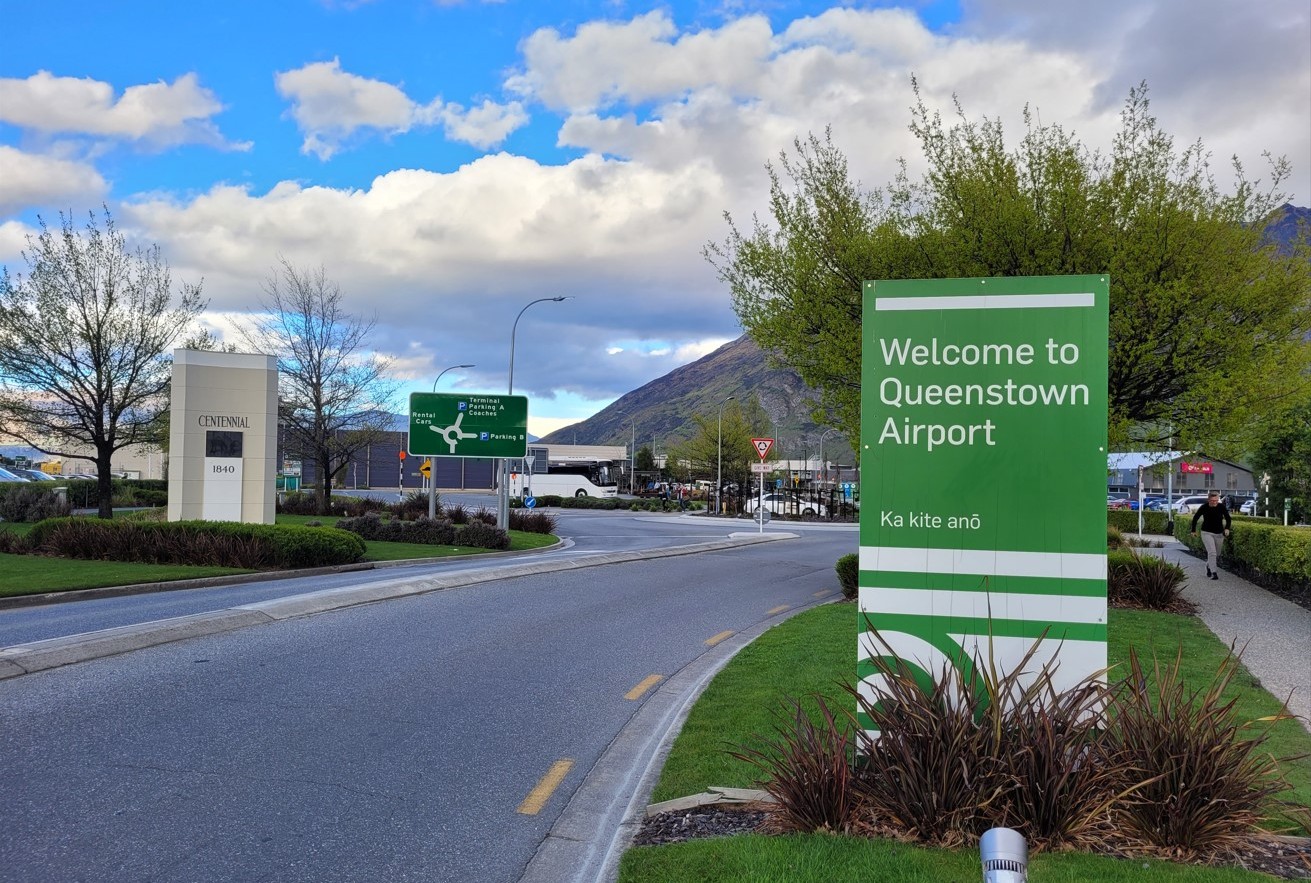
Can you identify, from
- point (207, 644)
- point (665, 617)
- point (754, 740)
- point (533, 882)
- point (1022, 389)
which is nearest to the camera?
point (533, 882)

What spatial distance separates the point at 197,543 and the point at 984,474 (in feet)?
62.6

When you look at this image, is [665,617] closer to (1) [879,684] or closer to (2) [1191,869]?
(1) [879,684]

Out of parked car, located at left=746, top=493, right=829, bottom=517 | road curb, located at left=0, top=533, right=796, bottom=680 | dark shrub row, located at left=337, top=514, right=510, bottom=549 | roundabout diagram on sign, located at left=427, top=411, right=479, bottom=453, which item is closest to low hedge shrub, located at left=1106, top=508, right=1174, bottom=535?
parked car, located at left=746, top=493, right=829, bottom=517

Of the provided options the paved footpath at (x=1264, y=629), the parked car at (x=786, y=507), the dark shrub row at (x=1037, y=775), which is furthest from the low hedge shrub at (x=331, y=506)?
the dark shrub row at (x=1037, y=775)

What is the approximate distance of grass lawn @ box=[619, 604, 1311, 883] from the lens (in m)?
4.17

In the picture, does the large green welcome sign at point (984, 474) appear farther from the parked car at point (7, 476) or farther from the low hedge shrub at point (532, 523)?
the parked car at point (7, 476)

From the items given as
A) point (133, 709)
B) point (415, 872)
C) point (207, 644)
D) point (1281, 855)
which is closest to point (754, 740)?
point (415, 872)

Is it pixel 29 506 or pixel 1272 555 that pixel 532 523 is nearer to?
pixel 29 506

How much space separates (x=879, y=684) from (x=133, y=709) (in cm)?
564

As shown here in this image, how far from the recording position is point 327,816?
5430 mm

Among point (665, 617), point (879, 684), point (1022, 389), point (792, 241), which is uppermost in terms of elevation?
point (792, 241)

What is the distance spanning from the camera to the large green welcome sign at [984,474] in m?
5.05

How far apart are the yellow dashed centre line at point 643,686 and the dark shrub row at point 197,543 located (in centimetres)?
1336

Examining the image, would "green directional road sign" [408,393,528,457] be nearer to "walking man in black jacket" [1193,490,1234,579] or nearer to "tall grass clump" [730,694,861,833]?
"walking man in black jacket" [1193,490,1234,579]
